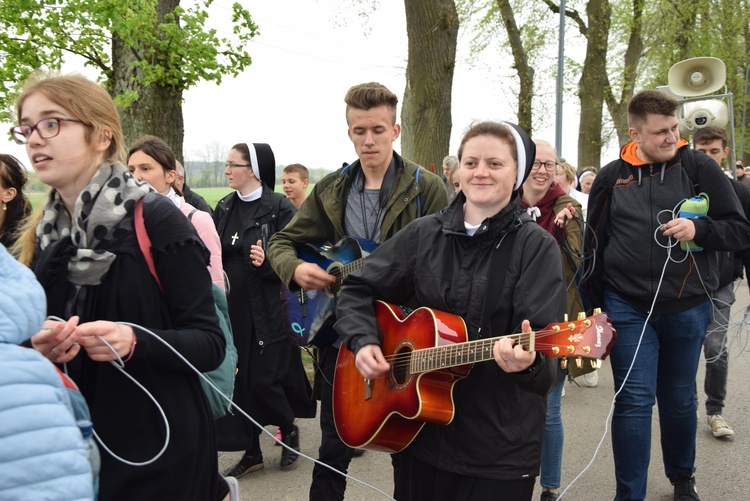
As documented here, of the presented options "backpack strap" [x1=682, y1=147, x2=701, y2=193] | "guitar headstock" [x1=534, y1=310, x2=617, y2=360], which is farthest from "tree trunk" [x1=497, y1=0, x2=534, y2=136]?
"guitar headstock" [x1=534, y1=310, x2=617, y2=360]

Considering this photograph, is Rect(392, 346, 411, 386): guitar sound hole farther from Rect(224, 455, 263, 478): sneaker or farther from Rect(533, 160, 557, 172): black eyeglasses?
Rect(224, 455, 263, 478): sneaker

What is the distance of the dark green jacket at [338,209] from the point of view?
3461 millimetres

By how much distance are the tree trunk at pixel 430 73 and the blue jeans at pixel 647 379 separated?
18.6ft

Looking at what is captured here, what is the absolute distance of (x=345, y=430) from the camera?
313 centimetres

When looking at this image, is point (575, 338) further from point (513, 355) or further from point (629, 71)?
point (629, 71)

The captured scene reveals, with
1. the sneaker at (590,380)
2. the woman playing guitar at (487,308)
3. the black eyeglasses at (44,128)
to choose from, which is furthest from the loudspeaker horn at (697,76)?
the black eyeglasses at (44,128)

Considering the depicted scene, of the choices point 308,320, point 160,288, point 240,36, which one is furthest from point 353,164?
point 240,36

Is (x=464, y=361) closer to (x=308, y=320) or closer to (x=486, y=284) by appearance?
(x=486, y=284)

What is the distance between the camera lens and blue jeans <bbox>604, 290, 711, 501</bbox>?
12.1 feet

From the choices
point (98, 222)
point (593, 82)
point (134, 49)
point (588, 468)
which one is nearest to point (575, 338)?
point (98, 222)

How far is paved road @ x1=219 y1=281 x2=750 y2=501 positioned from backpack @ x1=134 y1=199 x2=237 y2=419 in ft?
6.56

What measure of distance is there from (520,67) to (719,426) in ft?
51.8

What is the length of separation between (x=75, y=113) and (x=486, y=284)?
148cm

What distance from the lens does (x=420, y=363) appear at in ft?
8.48
